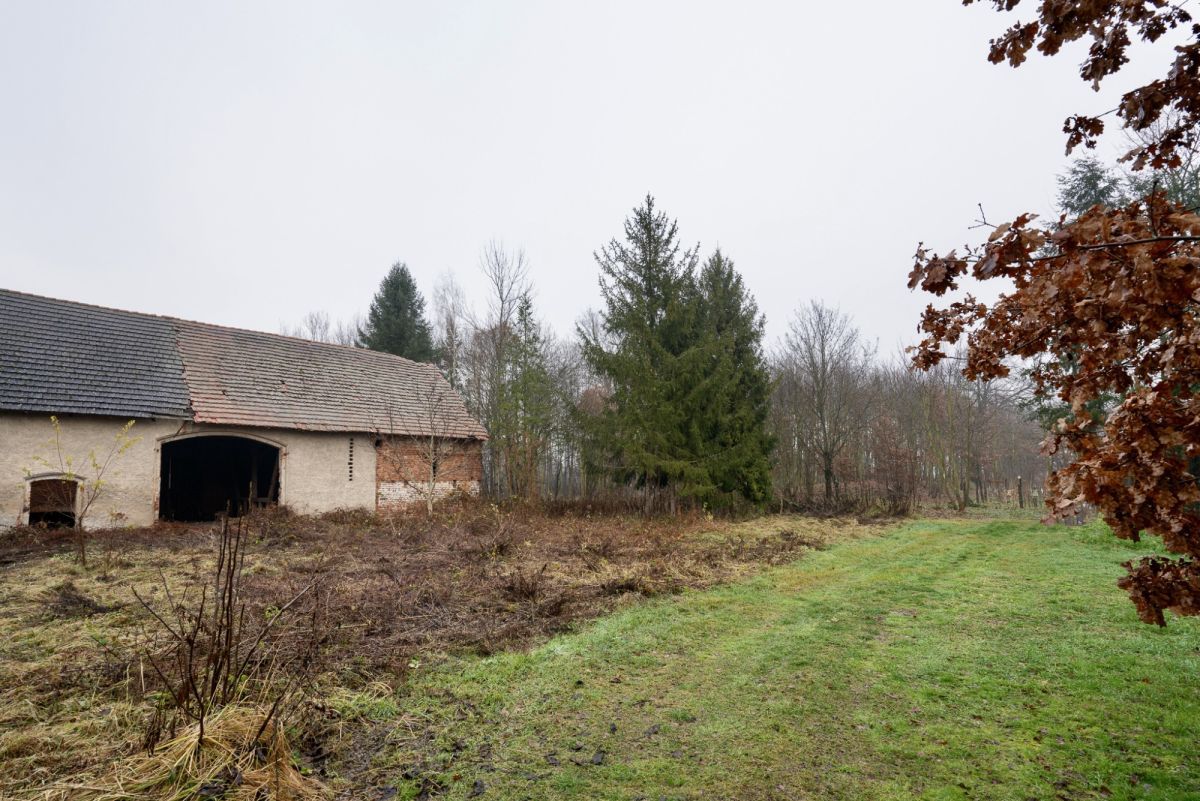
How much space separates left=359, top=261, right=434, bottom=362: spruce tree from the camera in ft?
112

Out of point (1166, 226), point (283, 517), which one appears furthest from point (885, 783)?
point (283, 517)

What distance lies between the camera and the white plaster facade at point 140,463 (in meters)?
12.9

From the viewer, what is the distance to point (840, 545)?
44.7ft

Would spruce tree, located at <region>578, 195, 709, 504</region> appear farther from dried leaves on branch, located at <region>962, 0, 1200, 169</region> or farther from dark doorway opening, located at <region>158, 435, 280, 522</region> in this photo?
dried leaves on branch, located at <region>962, 0, 1200, 169</region>

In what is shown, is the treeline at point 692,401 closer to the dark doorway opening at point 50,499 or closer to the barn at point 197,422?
the barn at point 197,422

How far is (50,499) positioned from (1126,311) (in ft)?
60.1

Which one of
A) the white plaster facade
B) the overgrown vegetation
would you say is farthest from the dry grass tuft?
the white plaster facade

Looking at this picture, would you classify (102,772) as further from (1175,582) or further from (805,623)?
(805,623)

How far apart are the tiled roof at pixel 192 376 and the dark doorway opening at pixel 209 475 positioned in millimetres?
3188

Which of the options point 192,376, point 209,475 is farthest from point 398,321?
point 192,376

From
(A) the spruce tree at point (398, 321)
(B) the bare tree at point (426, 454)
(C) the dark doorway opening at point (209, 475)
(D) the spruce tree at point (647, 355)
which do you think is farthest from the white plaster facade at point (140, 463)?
(A) the spruce tree at point (398, 321)

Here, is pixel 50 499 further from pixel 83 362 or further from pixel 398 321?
pixel 398 321

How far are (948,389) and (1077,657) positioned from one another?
85.3ft

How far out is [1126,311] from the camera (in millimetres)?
2314
